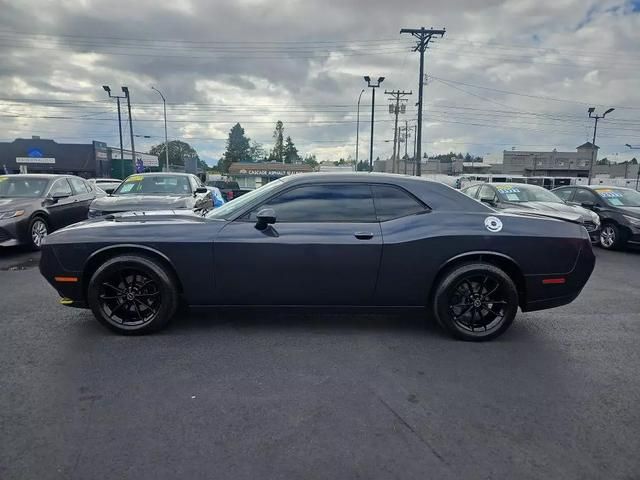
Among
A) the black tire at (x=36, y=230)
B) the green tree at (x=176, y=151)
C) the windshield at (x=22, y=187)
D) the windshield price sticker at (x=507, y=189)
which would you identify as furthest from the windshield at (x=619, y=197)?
the green tree at (x=176, y=151)

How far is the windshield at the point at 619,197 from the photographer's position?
30.8 ft

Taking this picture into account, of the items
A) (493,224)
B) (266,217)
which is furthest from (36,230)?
(493,224)

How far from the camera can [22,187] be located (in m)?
8.17

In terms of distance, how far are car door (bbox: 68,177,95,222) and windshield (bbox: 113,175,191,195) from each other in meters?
1.18

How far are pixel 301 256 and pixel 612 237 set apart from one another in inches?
347

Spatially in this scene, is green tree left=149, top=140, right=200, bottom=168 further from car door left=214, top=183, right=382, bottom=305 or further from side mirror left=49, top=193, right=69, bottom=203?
car door left=214, top=183, right=382, bottom=305

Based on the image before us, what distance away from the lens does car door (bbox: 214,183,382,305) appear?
3.60 metres

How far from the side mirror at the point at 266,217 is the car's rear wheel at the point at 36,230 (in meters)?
6.20

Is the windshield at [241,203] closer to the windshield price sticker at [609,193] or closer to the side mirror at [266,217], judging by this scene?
the side mirror at [266,217]

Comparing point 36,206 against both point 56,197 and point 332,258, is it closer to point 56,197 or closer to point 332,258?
point 56,197

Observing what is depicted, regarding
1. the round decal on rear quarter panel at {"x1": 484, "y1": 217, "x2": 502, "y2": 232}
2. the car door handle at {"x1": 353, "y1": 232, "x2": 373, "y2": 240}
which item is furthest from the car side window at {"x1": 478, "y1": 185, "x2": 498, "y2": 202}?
the car door handle at {"x1": 353, "y1": 232, "x2": 373, "y2": 240}

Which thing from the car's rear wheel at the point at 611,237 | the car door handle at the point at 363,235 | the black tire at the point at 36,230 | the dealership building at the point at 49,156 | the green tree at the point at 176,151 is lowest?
the car's rear wheel at the point at 611,237

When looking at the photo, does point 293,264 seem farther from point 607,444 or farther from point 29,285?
point 29,285

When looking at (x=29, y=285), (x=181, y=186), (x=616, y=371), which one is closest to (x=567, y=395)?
(x=616, y=371)
